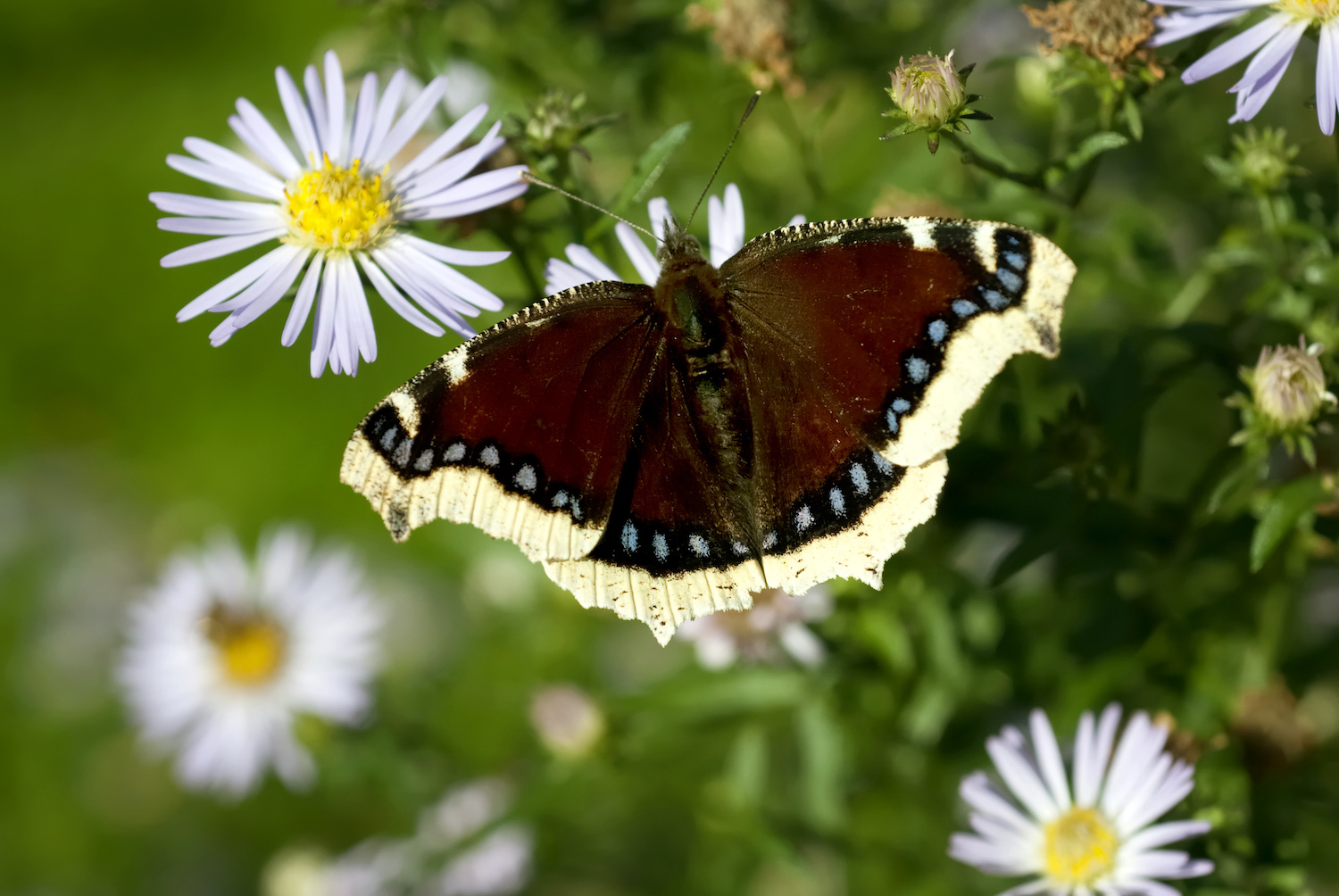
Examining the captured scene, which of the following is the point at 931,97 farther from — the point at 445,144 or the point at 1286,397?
the point at 445,144

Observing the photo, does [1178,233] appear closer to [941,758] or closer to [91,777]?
[941,758]

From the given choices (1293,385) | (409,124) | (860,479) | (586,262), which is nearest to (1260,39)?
(1293,385)

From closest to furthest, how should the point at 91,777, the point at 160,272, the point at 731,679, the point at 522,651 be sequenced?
the point at 731,679 → the point at 522,651 → the point at 91,777 → the point at 160,272

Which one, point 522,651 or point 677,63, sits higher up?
point 677,63

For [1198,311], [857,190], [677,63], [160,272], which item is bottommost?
[1198,311]

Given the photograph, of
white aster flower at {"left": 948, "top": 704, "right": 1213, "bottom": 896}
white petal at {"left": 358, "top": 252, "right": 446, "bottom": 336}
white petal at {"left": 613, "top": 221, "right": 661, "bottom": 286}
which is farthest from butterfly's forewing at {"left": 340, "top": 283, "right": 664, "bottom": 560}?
white aster flower at {"left": 948, "top": 704, "right": 1213, "bottom": 896}

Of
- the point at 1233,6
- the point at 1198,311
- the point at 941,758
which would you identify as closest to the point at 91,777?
the point at 941,758
